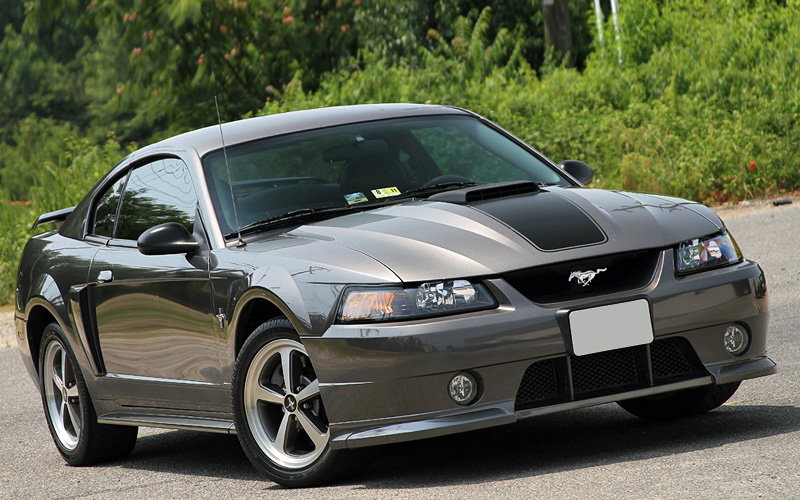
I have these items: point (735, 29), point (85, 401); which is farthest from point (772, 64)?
point (85, 401)

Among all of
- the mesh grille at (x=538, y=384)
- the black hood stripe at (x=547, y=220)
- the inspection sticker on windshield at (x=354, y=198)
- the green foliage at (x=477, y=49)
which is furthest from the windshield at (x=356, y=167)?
the green foliage at (x=477, y=49)

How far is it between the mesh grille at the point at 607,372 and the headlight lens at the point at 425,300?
1.12ft

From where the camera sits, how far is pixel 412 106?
6.21 metres

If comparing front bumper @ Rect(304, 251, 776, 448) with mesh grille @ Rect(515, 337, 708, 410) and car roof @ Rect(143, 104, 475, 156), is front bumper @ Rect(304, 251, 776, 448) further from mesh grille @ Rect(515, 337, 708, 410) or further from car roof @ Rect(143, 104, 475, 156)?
car roof @ Rect(143, 104, 475, 156)

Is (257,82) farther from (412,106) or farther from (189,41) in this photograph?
(412,106)

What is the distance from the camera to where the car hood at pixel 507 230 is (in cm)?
433

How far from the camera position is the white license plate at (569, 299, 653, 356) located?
4.27 meters

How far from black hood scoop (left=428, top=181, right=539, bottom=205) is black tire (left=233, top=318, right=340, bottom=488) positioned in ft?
3.13

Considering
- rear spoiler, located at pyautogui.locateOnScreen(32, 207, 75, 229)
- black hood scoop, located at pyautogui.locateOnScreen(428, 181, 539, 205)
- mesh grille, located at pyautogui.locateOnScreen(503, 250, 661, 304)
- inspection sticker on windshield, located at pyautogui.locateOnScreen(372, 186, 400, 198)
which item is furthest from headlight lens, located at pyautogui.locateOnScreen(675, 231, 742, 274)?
rear spoiler, located at pyautogui.locateOnScreen(32, 207, 75, 229)

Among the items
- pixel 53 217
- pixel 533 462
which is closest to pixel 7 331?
pixel 53 217

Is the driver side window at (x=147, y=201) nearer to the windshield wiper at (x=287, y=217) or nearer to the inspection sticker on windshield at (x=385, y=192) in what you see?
the windshield wiper at (x=287, y=217)

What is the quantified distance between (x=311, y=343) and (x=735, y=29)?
14061 millimetres

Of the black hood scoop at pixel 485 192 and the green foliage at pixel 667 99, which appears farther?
the green foliage at pixel 667 99

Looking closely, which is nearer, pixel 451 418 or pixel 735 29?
pixel 451 418
